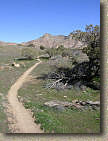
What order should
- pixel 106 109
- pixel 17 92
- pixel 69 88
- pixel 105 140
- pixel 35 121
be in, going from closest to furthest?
pixel 105 140, pixel 106 109, pixel 35 121, pixel 17 92, pixel 69 88

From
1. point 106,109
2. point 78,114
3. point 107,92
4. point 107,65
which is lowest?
point 78,114

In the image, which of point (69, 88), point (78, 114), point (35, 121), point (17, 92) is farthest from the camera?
point (69, 88)

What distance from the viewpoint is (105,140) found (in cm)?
705

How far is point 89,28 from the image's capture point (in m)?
20.0

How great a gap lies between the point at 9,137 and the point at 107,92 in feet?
14.7

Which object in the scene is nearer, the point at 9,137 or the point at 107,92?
the point at 9,137

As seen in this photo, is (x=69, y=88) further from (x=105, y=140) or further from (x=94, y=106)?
(x=105, y=140)

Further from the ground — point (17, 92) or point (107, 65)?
point (107, 65)

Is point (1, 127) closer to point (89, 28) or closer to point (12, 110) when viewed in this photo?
point (12, 110)

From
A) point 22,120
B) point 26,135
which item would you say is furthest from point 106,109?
point 22,120

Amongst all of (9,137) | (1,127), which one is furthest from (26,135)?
(1,127)

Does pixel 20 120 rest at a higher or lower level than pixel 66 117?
higher

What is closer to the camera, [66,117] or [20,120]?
[20,120]

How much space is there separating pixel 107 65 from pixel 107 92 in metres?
1.24
